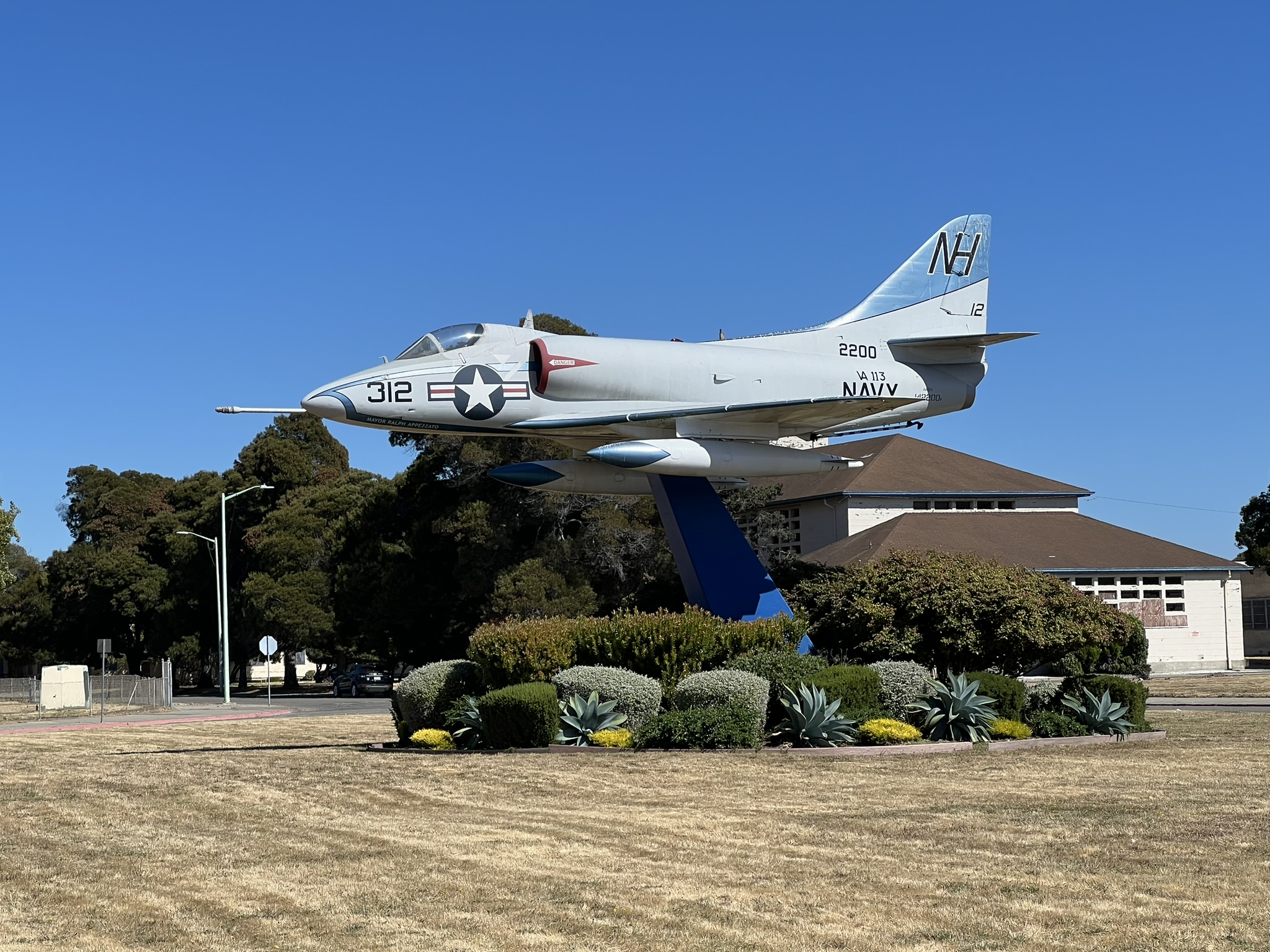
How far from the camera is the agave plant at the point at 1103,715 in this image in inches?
806

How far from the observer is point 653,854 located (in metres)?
A: 11.0

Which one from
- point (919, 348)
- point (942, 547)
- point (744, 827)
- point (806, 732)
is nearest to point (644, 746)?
point (806, 732)

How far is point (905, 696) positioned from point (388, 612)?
38.3 meters

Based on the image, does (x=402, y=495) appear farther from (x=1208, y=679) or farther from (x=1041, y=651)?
(x=1041, y=651)

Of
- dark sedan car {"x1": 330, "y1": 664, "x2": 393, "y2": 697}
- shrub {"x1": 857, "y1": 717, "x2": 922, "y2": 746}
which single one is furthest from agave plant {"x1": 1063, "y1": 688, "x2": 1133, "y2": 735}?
dark sedan car {"x1": 330, "y1": 664, "x2": 393, "y2": 697}

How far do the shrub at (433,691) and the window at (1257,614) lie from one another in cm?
6758

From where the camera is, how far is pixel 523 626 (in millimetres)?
21719

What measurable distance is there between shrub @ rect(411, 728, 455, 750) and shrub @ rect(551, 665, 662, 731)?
1.84 metres

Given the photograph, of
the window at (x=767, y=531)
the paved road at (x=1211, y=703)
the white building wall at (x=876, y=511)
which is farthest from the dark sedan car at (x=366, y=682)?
the paved road at (x=1211, y=703)

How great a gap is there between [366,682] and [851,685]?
3977 centimetres

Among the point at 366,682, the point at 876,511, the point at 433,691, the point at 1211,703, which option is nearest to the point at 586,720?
the point at 433,691

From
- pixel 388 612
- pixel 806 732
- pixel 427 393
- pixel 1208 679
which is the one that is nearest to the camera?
pixel 806 732

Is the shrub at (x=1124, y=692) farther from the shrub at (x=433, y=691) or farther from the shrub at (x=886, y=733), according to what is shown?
the shrub at (x=433, y=691)

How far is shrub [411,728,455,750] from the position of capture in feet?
68.1
